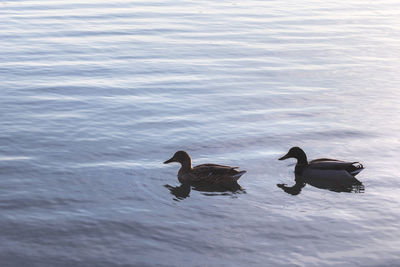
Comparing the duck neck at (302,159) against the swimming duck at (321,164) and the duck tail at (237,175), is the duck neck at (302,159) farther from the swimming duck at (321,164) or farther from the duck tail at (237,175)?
the duck tail at (237,175)

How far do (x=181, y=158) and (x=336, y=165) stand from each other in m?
3.38

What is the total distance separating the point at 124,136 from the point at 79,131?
124 cm

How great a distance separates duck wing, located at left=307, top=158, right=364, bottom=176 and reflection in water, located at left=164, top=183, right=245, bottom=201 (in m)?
1.99

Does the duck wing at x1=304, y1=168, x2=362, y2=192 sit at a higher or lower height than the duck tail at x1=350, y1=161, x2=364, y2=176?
lower

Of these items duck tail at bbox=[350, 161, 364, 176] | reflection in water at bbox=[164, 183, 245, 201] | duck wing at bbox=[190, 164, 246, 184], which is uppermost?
duck tail at bbox=[350, 161, 364, 176]

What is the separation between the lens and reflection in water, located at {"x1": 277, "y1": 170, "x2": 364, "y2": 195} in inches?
610

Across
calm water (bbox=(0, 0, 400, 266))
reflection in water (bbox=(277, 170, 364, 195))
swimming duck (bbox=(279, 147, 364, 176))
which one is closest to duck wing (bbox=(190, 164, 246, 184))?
calm water (bbox=(0, 0, 400, 266))

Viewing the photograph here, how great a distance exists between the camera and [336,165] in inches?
627

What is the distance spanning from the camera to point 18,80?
23.9 m

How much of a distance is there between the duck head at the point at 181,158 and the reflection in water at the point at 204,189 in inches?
23.5

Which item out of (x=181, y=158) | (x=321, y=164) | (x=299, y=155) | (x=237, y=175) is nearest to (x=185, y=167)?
(x=181, y=158)

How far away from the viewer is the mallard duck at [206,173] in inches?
602

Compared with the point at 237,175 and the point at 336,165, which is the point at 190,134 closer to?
the point at 237,175

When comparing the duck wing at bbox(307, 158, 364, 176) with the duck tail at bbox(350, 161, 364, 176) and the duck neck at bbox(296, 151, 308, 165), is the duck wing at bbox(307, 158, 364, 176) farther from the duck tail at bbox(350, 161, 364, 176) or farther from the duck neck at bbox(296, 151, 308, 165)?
the duck neck at bbox(296, 151, 308, 165)
